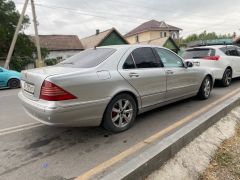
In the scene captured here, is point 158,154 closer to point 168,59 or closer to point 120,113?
point 120,113

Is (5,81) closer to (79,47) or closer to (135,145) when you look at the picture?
(135,145)

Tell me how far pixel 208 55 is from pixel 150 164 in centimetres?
646

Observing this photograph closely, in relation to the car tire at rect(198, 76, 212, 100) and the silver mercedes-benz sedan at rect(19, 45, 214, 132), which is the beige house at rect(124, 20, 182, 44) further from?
the silver mercedes-benz sedan at rect(19, 45, 214, 132)

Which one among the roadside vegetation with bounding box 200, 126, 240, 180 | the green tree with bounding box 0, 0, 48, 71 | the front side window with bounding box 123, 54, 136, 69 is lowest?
the roadside vegetation with bounding box 200, 126, 240, 180

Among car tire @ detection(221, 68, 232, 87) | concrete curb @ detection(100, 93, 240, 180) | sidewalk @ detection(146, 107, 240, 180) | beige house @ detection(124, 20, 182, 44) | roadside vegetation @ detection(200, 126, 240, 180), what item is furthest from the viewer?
beige house @ detection(124, 20, 182, 44)

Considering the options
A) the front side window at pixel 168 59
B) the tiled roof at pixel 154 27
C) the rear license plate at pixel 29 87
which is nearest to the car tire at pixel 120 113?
the rear license plate at pixel 29 87

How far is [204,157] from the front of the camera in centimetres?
357

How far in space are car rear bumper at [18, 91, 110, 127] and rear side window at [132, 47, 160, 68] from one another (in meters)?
1.18

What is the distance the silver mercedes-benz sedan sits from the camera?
360cm

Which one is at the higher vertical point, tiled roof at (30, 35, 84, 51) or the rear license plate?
tiled roof at (30, 35, 84, 51)

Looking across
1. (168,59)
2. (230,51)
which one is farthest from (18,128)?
(230,51)

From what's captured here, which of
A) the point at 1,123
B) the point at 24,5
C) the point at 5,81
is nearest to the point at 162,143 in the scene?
the point at 1,123

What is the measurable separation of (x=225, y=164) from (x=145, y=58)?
7.92 feet

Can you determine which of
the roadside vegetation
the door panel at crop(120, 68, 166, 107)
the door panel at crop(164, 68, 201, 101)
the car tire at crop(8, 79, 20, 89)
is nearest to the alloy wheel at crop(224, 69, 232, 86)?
the door panel at crop(164, 68, 201, 101)
